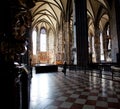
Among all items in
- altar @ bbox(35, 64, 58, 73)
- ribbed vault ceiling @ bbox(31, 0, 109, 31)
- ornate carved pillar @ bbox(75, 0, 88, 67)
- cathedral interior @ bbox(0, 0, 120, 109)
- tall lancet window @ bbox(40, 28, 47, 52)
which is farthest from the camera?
tall lancet window @ bbox(40, 28, 47, 52)

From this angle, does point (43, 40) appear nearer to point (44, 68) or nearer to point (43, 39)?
point (43, 39)

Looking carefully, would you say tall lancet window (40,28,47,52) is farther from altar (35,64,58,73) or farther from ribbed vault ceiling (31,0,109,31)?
altar (35,64,58,73)

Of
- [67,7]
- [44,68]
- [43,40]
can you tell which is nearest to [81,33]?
[44,68]

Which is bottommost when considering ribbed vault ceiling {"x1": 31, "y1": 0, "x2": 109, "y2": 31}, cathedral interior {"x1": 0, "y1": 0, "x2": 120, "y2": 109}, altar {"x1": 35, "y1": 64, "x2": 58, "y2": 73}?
altar {"x1": 35, "y1": 64, "x2": 58, "y2": 73}

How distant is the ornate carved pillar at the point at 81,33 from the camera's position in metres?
13.3

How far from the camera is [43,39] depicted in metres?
35.1

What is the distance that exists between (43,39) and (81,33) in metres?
22.5

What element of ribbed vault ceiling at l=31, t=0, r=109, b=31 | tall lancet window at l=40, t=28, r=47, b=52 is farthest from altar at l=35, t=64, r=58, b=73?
tall lancet window at l=40, t=28, r=47, b=52

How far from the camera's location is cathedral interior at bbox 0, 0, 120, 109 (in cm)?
179

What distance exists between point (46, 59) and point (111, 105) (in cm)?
2991

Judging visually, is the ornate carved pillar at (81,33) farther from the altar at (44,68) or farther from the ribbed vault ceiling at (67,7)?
the ribbed vault ceiling at (67,7)

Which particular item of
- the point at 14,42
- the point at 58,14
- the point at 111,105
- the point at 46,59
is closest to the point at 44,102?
the point at 111,105

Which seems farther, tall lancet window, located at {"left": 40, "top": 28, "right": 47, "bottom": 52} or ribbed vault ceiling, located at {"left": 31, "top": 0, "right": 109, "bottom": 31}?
tall lancet window, located at {"left": 40, "top": 28, "right": 47, "bottom": 52}

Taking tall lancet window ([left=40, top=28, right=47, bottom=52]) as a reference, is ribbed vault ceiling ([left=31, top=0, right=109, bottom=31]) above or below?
above
